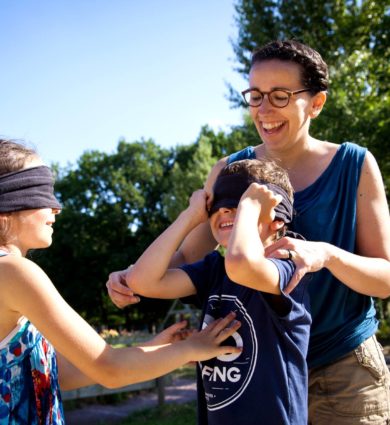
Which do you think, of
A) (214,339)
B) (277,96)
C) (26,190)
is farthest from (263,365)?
(277,96)

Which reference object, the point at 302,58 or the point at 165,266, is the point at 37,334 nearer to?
the point at 165,266

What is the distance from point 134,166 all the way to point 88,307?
844 centimetres

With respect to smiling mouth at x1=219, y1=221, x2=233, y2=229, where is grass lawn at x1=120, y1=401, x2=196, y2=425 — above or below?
below

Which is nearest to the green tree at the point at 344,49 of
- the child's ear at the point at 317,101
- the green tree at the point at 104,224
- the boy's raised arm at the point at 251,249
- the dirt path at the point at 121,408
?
the dirt path at the point at 121,408

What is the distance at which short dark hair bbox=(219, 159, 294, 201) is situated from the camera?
2.20 meters

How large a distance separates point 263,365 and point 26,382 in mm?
833

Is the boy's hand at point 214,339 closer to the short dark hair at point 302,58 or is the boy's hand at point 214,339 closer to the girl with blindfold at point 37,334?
the girl with blindfold at point 37,334

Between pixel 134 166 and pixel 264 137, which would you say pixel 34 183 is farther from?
pixel 134 166

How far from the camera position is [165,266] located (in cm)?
221

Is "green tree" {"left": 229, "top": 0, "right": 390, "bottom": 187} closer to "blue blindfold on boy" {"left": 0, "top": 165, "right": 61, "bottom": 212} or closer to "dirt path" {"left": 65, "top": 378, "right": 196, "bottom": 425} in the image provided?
"dirt path" {"left": 65, "top": 378, "right": 196, "bottom": 425}

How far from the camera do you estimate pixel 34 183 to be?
207 cm

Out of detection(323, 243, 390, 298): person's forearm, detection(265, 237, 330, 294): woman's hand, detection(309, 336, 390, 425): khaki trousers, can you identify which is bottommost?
detection(309, 336, 390, 425): khaki trousers

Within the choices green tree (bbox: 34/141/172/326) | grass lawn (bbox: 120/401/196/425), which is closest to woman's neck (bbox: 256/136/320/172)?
grass lawn (bbox: 120/401/196/425)

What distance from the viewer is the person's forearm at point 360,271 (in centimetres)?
203
